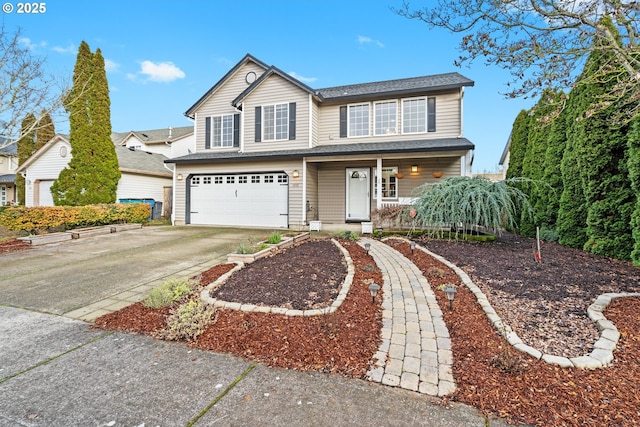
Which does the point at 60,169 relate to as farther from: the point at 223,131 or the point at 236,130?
the point at 236,130

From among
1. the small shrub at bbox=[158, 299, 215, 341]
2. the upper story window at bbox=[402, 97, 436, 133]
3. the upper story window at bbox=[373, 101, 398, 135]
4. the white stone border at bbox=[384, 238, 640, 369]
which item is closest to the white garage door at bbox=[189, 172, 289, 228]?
the upper story window at bbox=[373, 101, 398, 135]

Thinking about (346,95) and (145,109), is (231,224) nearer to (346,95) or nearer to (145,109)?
(346,95)

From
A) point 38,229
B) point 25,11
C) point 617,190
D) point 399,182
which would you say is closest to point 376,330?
point 617,190

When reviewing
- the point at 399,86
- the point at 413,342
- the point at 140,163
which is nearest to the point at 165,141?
the point at 140,163

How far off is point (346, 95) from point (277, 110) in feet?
9.23

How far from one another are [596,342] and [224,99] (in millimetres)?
13887

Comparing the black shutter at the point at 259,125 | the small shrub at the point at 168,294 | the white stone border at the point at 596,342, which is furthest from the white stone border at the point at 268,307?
the black shutter at the point at 259,125

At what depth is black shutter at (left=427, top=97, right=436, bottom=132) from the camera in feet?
35.1

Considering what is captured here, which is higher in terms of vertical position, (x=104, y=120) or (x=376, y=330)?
(x=104, y=120)

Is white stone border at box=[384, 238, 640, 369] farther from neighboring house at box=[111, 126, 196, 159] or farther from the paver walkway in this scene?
neighboring house at box=[111, 126, 196, 159]

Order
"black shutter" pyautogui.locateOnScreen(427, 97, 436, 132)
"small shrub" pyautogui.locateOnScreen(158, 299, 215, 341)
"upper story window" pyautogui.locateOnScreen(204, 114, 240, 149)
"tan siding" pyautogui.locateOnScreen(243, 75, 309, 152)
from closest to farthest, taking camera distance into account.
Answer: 1. "small shrub" pyautogui.locateOnScreen(158, 299, 215, 341)
2. "black shutter" pyautogui.locateOnScreen(427, 97, 436, 132)
3. "tan siding" pyautogui.locateOnScreen(243, 75, 309, 152)
4. "upper story window" pyautogui.locateOnScreen(204, 114, 240, 149)

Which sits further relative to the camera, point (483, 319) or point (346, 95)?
point (346, 95)

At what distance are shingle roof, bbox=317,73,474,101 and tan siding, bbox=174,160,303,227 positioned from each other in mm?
3229

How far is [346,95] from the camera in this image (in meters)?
11.4
